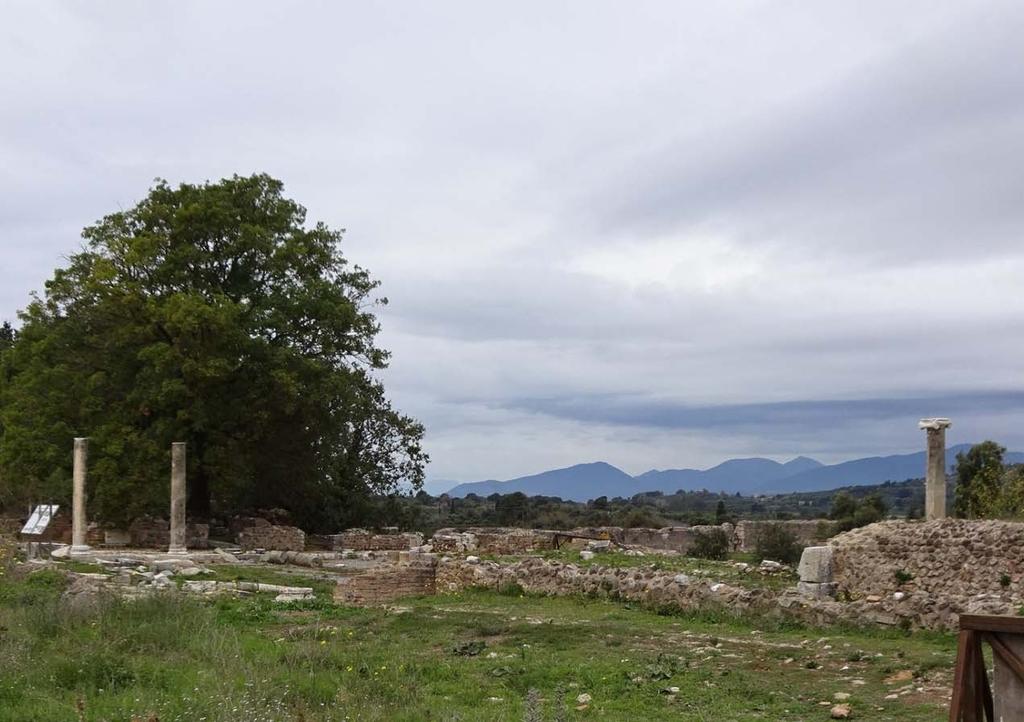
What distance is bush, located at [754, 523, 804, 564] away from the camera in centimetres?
2836

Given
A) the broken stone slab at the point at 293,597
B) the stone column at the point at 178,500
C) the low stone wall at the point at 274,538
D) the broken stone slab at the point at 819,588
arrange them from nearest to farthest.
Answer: the broken stone slab at the point at 819,588 → the broken stone slab at the point at 293,597 → the stone column at the point at 178,500 → the low stone wall at the point at 274,538

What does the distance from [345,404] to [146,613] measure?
19.7 m

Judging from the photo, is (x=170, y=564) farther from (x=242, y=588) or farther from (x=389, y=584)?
(x=389, y=584)

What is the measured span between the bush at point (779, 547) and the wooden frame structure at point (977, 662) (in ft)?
76.5

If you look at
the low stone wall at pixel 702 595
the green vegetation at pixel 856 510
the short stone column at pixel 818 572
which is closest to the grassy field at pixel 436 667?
the low stone wall at pixel 702 595

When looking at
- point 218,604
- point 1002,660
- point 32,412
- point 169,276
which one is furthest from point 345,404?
point 1002,660

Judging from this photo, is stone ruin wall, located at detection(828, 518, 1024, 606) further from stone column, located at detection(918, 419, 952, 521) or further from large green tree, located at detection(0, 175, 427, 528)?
large green tree, located at detection(0, 175, 427, 528)

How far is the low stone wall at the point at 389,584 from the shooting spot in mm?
19500

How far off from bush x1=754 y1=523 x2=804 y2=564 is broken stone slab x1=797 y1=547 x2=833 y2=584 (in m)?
11.5

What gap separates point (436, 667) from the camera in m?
11.4

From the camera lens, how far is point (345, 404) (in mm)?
32531

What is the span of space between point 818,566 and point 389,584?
29.5ft

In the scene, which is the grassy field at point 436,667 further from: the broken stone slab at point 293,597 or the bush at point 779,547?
the bush at point 779,547

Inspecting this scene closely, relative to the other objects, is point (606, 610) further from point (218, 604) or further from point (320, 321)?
point (320, 321)
